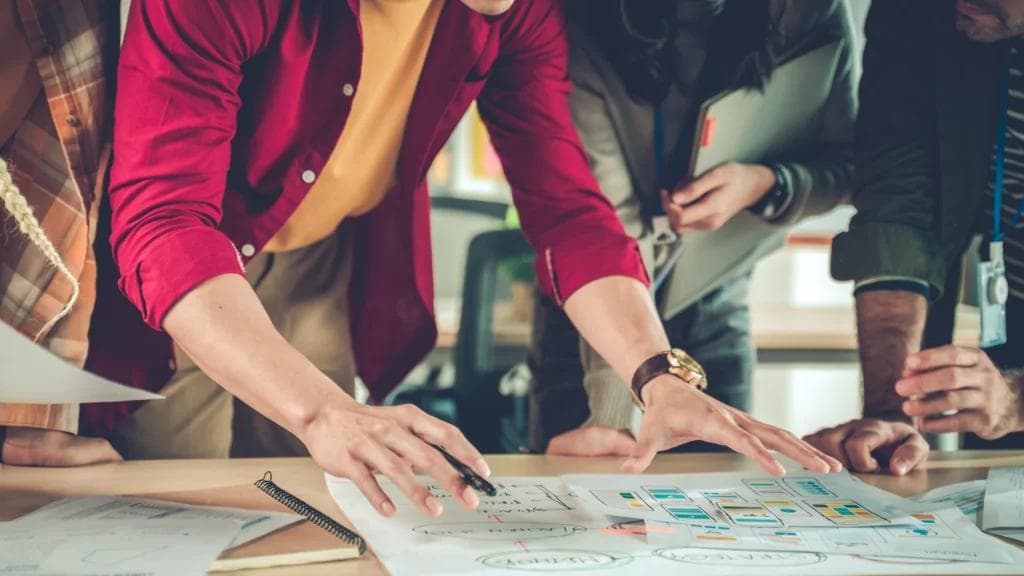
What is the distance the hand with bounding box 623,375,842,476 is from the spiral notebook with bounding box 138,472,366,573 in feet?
0.90

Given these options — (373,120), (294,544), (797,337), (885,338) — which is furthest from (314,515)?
(797,337)

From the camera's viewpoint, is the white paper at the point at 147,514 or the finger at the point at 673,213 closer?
the white paper at the point at 147,514

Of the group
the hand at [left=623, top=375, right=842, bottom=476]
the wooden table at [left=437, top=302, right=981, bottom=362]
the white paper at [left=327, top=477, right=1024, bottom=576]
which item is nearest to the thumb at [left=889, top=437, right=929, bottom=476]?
the hand at [left=623, top=375, right=842, bottom=476]

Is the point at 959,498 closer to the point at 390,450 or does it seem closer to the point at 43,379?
the point at 390,450

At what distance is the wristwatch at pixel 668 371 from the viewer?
1.09 meters

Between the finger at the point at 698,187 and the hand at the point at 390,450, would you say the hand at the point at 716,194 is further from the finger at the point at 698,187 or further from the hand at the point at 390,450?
the hand at the point at 390,450

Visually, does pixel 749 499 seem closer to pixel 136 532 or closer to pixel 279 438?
pixel 136 532

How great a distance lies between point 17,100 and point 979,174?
1225mm

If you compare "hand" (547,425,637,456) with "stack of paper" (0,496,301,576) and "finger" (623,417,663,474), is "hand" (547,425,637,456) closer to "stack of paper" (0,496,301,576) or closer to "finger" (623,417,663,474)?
"finger" (623,417,663,474)

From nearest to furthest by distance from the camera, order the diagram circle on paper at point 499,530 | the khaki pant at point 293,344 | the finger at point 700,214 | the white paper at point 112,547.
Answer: the white paper at point 112,547
the diagram circle on paper at point 499,530
the khaki pant at point 293,344
the finger at point 700,214

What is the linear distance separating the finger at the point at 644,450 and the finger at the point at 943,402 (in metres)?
0.33

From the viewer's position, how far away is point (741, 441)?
0.94 m

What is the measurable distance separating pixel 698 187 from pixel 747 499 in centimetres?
68

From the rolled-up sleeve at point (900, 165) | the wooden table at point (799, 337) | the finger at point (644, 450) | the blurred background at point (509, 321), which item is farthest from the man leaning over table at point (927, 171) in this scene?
the wooden table at point (799, 337)
